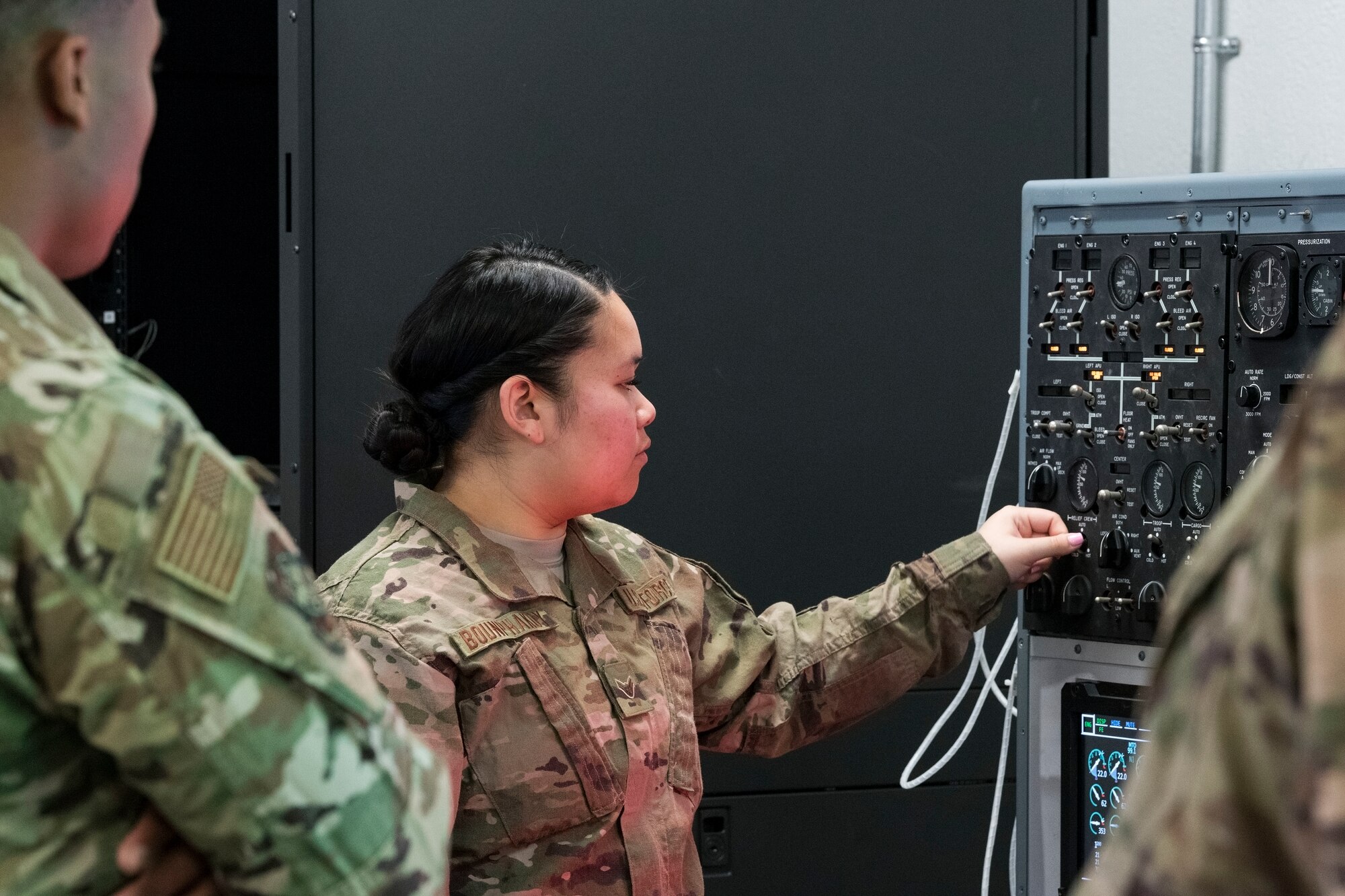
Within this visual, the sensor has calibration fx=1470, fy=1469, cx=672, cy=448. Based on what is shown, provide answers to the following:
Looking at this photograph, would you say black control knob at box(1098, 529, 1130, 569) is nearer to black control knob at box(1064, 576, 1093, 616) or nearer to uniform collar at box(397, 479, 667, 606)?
black control knob at box(1064, 576, 1093, 616)

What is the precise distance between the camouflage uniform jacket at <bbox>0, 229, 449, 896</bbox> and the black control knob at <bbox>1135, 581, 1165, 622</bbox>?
1058mm

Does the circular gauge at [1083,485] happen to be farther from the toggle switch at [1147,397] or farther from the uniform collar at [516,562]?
the uniform collar at [516,562]

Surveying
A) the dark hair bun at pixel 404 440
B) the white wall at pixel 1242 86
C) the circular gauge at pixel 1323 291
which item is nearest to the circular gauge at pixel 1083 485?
the circular gauge at pixel 1323 291

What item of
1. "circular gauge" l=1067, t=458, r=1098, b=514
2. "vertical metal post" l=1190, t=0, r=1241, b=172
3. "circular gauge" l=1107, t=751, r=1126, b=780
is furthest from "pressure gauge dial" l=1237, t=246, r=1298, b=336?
"vertical metal post" l=1190, t=0, r=1241, b=172

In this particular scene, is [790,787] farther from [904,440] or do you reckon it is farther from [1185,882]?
[1185,882]

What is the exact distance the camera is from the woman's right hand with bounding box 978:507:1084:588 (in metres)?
1.64

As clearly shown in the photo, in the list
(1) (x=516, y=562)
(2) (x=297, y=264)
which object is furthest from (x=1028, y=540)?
(2) (x=297, y=264)

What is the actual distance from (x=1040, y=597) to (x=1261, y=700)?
4.09 feet

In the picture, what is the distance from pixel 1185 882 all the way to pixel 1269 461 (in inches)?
5.6

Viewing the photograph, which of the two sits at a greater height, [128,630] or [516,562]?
[128,630]

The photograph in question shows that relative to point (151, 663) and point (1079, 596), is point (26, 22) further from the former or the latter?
point (1079, 596)

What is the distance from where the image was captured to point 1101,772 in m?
1.63

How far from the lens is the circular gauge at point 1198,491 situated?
5.07 ft

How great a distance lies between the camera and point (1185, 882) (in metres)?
0.47
